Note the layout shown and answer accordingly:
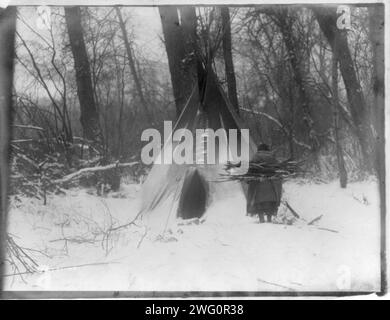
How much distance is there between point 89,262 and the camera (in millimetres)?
3115

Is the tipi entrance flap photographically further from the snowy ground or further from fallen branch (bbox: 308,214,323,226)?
fallen branch (bbox: 308,214,323,226)

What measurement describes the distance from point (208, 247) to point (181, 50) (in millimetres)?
1360

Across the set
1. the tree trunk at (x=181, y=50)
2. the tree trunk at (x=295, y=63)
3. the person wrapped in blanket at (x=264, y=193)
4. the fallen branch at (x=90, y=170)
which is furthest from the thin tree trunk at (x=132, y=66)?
the tree trunk at (x=295, y=63)

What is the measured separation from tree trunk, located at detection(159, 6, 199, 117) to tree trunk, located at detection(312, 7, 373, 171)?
2.87ft

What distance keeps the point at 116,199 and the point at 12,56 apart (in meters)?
1.21

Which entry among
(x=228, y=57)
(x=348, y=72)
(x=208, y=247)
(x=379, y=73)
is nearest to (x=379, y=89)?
(x=379, y=73)

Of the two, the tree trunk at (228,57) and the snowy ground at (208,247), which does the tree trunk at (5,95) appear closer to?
the snowy ground at (208,247)

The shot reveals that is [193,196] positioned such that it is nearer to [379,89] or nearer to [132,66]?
[132,66]

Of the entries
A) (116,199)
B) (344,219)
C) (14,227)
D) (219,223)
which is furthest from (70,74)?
(344,219)

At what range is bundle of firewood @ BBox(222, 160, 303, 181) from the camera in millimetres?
3166

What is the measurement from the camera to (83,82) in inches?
125

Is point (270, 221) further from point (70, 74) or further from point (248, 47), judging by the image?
point (70, 74)

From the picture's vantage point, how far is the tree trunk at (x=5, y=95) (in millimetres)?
3139

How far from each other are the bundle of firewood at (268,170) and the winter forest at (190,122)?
0.03 metres
